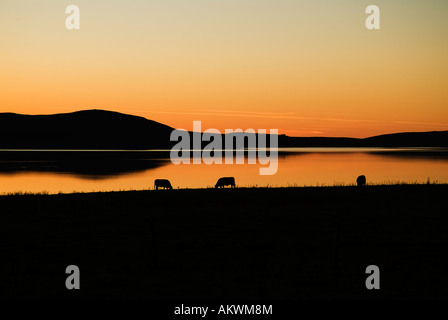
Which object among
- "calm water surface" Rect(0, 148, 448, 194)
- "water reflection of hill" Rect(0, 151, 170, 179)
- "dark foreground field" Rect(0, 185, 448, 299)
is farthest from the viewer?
"water reflection of hill" Rect(0, 151, 170, 179)

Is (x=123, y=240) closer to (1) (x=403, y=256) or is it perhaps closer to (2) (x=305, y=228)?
(2) (x=305, y=228)

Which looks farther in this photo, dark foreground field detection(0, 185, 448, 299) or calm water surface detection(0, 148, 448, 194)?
calm water surface detection(0, 148, 448, 194)

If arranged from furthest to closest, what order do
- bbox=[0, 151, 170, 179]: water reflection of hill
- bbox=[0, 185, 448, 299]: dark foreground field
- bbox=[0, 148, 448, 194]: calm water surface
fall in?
bbox=[0, 151, 170, 179]: water reflection of hill
bbox=[0, 148, 448, 194]: calm water surface
bbox=[0, 185, 448, 299]: dark foreground field

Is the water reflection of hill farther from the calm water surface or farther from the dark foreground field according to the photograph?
the dark foreground field

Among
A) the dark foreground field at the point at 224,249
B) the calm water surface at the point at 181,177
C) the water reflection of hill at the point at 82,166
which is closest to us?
the dark foreground field at the point at 224,249

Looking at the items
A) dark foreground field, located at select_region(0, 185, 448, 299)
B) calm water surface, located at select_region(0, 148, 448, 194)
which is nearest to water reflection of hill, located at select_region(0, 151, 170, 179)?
calm water surface, located at select_region(0, 148, 448, 194)

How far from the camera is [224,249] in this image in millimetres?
17469

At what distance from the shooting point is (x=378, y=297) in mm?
11969

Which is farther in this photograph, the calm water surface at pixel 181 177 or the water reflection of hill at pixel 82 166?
the water reflection of hill at pixel 82 166

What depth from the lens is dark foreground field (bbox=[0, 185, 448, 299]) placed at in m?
12.8

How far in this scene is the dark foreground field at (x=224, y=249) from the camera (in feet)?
42.1

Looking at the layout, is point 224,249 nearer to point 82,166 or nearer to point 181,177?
point 181,177

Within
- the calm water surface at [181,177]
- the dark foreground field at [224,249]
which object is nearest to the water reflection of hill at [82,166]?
the calm water surface at [181,177]

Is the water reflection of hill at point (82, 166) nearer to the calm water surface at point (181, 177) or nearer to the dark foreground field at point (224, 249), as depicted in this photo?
the calm water surface at point (181, 177)
